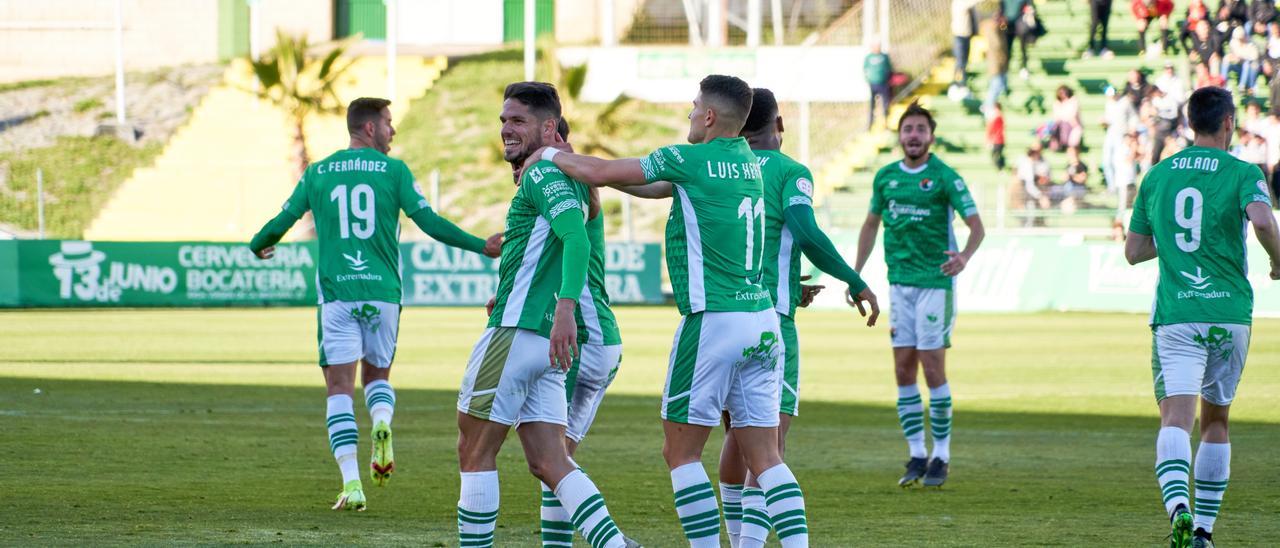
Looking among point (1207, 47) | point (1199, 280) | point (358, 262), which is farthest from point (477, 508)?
point (1207, 47)

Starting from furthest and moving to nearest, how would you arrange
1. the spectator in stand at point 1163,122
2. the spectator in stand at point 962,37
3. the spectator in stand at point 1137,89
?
1. the spectator in stand at point 962,37
2. the spectator in stand at point 1137,89
3. the spectator in stand at point 1163,122

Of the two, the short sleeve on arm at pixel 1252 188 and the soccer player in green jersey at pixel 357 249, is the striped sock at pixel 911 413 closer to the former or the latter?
the soccer player in green jersey at pixel 357 249

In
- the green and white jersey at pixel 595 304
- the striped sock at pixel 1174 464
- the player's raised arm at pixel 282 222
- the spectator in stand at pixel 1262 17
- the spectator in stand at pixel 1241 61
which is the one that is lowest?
the striped sock at pixel 1174 464

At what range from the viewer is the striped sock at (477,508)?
23.4 ft

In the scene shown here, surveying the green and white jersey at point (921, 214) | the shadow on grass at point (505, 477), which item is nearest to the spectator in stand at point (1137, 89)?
the shadow on grass at point (505, 477)

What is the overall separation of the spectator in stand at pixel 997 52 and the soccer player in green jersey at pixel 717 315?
33.2 m

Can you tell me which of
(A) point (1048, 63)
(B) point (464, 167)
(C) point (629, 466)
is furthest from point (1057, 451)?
(B) point (464, 167)

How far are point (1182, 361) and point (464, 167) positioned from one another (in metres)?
42.6

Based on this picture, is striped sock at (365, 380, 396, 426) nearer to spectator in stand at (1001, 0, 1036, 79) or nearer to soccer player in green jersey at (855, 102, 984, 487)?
soccer player in green jersey at (855, 102, 984, 487)

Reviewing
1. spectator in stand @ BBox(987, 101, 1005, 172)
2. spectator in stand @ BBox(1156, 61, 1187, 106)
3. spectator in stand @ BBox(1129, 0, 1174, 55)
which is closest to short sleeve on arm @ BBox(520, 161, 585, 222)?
spectator in stand @ BBox(1156, 61, 1187, 106)

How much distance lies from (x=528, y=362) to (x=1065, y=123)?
31.4m

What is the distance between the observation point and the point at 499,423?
7.10 meters

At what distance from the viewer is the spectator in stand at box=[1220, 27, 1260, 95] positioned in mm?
34250

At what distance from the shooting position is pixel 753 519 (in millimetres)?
7773
